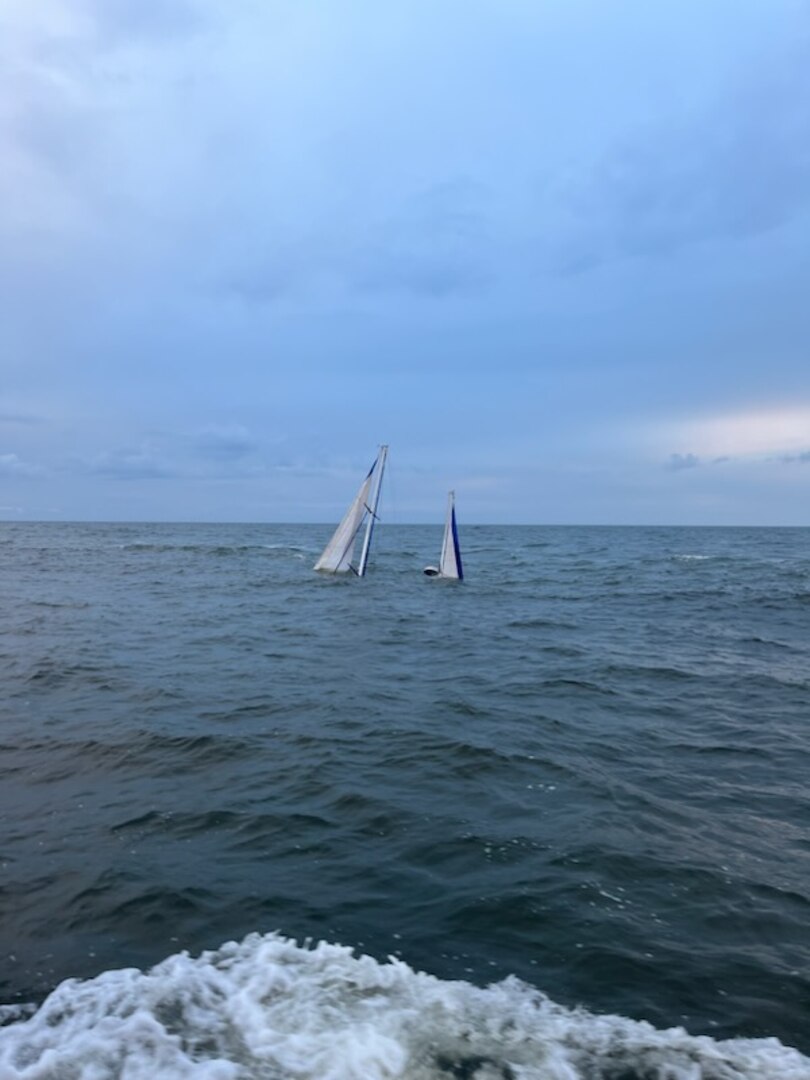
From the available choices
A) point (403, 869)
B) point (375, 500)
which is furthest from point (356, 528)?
point (403, 869)

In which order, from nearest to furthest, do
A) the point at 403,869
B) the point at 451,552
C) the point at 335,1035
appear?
the point at 335,1035 → the point at 403,869 → the point at 451,552

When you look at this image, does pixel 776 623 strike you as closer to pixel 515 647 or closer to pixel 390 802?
pixel 515 647

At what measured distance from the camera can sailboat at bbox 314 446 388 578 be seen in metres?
41.0

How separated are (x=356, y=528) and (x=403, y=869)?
3548cm

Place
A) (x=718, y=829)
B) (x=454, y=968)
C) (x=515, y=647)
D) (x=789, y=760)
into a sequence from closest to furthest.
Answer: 1. (x=454, y=968)
2. (x=718, y=829)
3. (x=789, y=760)
4. (x=515, y=647)

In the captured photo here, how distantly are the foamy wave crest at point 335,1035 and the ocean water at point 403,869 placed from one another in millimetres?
21

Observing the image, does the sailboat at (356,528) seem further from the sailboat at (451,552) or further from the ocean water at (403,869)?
the ocean water at (403,869)

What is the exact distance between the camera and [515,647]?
19906mm

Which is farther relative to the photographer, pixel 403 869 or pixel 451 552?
pixel 451 552

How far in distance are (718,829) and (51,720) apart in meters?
10.8

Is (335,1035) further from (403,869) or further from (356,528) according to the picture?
(356,528)

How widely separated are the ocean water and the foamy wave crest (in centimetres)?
2

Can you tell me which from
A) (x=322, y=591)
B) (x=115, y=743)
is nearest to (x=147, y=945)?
(x=115, y=743)

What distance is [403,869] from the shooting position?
7.02 metres
